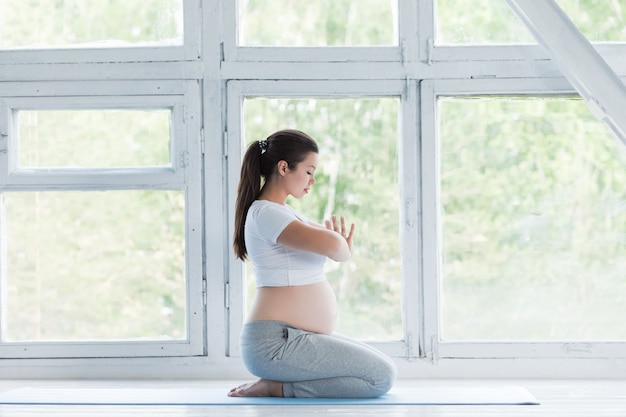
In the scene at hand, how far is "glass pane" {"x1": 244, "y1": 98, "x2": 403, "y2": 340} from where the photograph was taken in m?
3.82

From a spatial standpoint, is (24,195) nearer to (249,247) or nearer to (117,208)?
(117,208)

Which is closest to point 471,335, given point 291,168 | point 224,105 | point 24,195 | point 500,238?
Answer: point 500,238

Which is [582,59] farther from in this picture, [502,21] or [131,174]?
[131,174]

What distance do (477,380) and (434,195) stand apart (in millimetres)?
832

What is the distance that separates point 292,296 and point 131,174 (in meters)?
1.05

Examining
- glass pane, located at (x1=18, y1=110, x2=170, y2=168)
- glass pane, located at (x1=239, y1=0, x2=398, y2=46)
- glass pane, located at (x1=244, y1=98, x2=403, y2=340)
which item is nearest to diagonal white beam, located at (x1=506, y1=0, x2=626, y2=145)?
glass pane, located at (x1=239, y1=0, x2=398, y2=46)

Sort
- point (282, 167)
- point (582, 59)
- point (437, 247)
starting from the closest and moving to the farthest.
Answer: point (282, 167) < point (582, 59) < point (437, 247)

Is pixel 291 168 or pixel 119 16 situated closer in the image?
pixel 291 168

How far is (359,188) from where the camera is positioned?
382 cm

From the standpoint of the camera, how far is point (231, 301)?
149 inches

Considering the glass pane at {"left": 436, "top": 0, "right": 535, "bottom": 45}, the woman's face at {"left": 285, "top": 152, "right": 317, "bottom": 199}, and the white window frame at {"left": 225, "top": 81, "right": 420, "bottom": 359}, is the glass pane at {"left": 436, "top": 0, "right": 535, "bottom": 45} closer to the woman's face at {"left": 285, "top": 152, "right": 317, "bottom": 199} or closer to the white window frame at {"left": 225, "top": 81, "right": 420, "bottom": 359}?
the white window frame at {"left": 225, "top": 81, "right": 420, "bottom": 359}

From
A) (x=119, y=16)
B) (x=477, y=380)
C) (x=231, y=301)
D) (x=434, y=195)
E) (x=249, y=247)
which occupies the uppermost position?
(x=119, y=16)

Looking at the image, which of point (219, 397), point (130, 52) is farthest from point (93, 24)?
point (219, 397)

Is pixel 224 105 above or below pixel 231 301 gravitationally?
above
